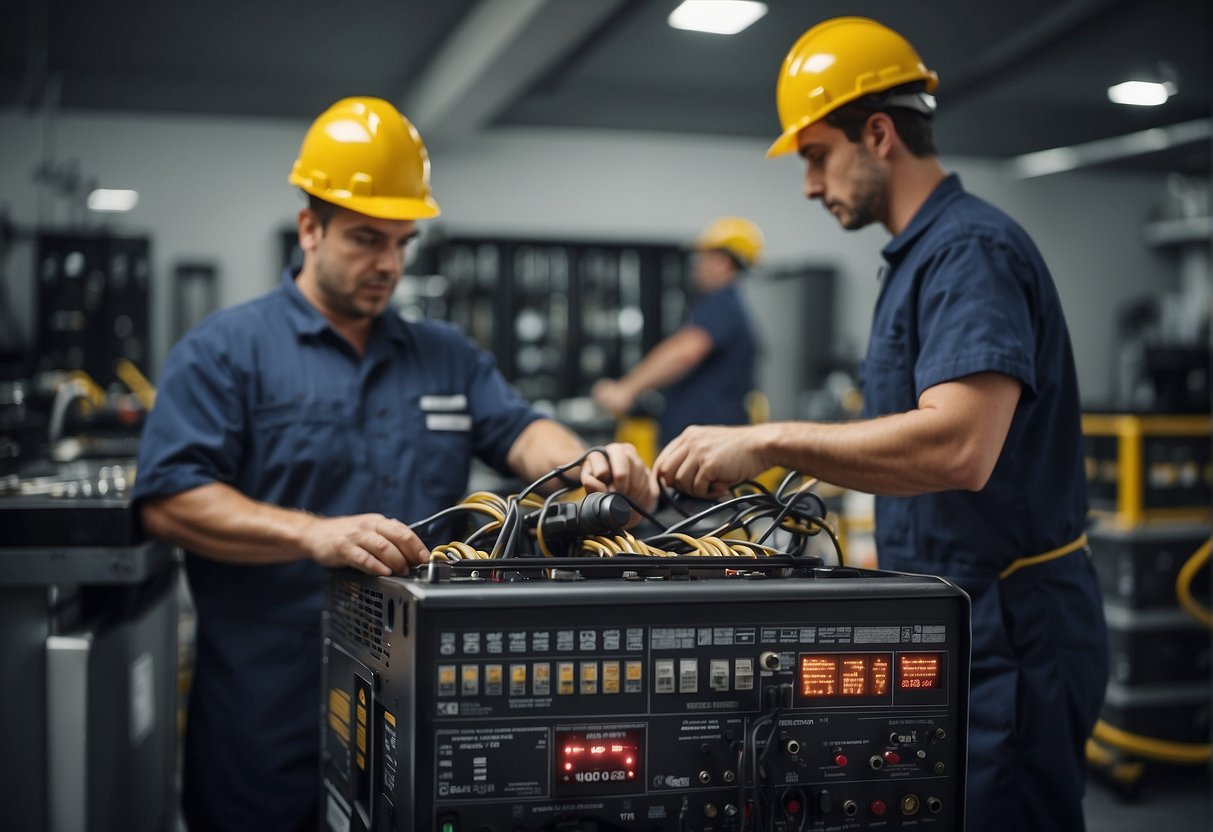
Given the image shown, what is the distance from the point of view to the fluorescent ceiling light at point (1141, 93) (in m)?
6.44

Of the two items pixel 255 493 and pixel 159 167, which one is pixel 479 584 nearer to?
pixel 255 493

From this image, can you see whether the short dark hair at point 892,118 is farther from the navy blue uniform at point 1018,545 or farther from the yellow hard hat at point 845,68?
the navy blue uniform at point 1018,545

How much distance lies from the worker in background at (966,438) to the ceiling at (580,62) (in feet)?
10.5

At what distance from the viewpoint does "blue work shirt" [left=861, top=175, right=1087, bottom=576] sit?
129 cm

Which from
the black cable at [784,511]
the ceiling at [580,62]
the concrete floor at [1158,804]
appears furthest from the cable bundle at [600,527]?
the ceiling at [580,62]

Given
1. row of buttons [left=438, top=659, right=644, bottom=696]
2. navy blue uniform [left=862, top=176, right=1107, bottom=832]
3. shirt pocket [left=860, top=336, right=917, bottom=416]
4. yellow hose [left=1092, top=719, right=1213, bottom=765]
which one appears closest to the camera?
row of buttons [left=438, top=659, right=644, bottom=696]

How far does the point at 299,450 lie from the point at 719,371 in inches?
132

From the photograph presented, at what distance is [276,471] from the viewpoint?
158 centimetres

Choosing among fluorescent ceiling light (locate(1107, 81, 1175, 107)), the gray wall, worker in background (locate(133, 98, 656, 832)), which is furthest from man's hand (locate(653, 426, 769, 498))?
the gray wall

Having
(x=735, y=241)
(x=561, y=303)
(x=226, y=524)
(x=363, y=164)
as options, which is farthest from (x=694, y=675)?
(x=561, y=303)

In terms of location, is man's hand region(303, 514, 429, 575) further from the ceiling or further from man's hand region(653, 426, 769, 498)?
the ceiling

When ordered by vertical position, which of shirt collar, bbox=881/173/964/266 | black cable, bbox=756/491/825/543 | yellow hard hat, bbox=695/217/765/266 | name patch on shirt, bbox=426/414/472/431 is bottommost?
black cable, bbox=756/491/825/543

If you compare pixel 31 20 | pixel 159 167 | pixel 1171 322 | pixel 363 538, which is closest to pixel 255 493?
pixel 363 538

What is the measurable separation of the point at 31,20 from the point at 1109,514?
5474 millimetres
